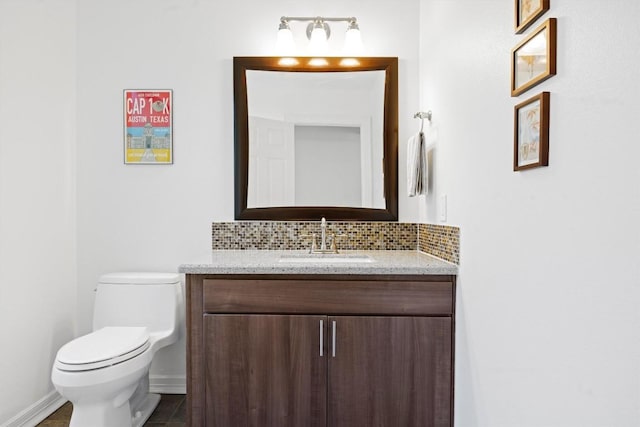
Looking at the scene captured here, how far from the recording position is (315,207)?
2.36 m

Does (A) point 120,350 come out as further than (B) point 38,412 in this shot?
No

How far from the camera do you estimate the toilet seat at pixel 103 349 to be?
5.38ft

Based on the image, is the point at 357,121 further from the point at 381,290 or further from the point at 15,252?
the point at 15,252

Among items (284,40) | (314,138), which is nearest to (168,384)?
(314,138)

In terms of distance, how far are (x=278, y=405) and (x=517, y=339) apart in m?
1.00

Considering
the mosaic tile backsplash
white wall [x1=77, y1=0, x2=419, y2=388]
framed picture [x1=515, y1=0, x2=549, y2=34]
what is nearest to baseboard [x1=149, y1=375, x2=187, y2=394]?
white wall [x1=77, y1=0, x2=419, y2=388]

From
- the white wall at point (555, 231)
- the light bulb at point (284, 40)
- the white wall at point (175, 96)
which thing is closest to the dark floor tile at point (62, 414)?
the white wall at point (175, 96)

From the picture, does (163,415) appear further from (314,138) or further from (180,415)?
(314,138)

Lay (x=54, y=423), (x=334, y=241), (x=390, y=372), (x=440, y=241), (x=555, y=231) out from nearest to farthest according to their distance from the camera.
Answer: (x=555, y=231), (x=390, y=372), (x=440, y=241), (x=54, y=423), (x=334, y=241)

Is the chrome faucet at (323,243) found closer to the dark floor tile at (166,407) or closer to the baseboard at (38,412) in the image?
the dark floor tile at (166,407)

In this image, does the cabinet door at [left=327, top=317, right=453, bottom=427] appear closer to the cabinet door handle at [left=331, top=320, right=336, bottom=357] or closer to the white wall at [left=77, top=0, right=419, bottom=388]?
the cabinet door handle at [left=331, top=320, right=336, bottom=357]

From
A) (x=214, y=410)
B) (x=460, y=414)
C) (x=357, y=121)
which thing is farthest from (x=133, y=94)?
(x=460, y=414)

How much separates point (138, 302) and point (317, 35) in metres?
1.71

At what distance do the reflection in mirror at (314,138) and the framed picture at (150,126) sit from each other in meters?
0.48
